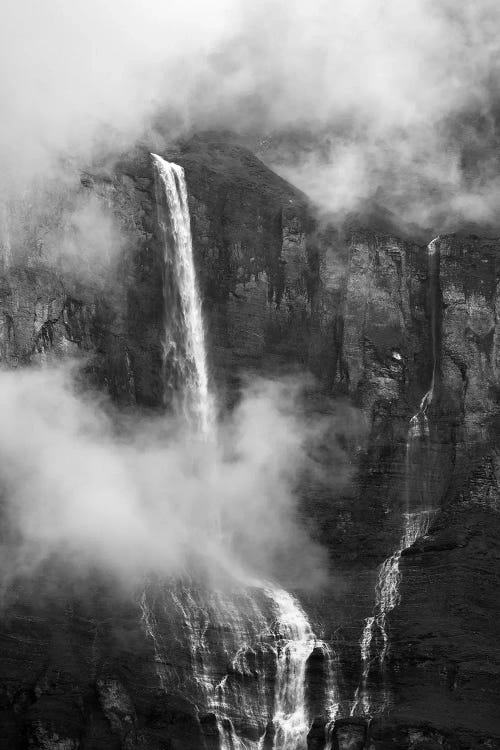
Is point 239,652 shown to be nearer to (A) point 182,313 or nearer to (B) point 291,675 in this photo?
(B) point 291,675

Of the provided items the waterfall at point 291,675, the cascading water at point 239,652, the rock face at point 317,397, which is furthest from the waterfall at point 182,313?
the waterfall at point 291,675

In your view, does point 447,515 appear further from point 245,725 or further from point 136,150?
point 136,150

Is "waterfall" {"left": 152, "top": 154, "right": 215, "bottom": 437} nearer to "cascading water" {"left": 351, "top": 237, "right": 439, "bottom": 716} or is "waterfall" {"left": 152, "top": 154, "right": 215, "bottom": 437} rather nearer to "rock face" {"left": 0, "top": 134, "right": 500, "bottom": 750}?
"rock face" {"left": 0, "top": 134, "right": 500, "bottom": 750}

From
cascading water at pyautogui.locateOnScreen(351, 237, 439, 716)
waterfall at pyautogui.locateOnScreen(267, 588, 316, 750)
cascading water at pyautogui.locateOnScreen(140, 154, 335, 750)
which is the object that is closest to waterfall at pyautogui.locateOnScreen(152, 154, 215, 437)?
cascading water at pyautogui.locateOnScreen(140, 154, 335, 750)

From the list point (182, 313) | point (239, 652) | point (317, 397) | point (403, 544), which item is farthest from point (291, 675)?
point (182, 313)

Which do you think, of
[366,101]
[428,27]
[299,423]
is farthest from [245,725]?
[428,27]
